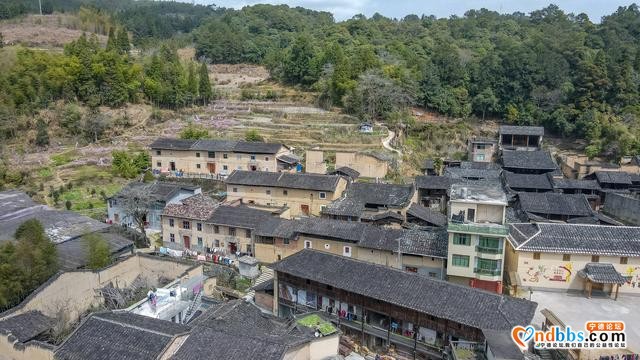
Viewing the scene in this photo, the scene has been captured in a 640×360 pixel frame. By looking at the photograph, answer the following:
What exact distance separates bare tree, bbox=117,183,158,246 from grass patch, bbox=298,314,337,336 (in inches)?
677

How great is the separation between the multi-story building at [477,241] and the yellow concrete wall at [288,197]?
38.6ft

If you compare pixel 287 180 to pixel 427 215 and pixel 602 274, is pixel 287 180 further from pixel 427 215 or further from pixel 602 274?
pixel 602 274

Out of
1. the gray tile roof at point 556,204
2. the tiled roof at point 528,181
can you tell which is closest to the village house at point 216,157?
the tiled roof at point 528,181

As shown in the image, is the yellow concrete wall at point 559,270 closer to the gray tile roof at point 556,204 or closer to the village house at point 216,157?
the gray tile roof at point 556,204

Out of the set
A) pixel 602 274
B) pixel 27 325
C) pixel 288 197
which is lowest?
pixel 27 325

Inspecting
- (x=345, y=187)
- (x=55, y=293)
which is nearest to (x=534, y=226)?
(x=345, y=187)

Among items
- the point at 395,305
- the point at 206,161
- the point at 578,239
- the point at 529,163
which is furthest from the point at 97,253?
the point at 529,163

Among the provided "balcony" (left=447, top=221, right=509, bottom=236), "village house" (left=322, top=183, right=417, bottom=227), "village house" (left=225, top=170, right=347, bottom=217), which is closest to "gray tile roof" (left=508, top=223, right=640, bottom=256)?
"balcony" (left=447, top=221, right=509, bottom=236)

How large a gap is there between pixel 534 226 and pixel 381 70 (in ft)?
116

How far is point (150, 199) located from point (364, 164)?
18444 mm

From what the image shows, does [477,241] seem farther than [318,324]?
Yes

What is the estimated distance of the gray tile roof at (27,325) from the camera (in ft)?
60.8

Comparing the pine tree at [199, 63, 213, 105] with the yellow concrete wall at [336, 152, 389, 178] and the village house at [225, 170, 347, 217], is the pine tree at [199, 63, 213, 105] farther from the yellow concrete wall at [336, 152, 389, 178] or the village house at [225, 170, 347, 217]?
the village house at [225, 170, 347, 217]

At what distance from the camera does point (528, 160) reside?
43.1 m
